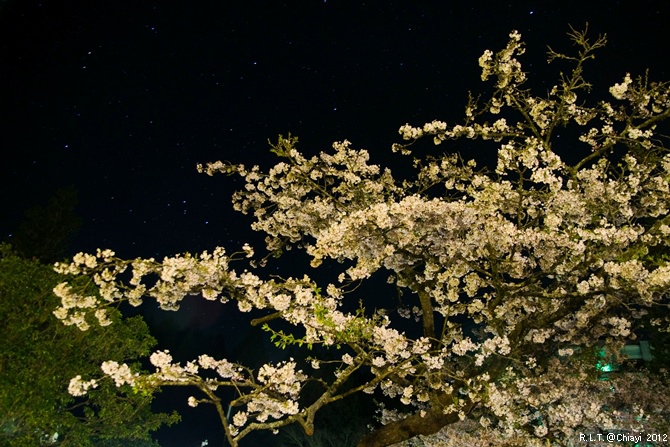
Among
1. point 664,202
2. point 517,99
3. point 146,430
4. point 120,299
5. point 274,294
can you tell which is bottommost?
point 146,430

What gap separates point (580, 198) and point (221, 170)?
24.5ft

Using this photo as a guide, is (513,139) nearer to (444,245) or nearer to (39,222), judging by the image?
(444,245)

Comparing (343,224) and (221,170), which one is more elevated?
(221,170)

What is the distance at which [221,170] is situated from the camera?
10266mm

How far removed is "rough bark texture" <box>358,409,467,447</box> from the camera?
290 inches

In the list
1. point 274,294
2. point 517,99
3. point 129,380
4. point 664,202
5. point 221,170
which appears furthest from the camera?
point 221,170

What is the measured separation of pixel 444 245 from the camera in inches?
282

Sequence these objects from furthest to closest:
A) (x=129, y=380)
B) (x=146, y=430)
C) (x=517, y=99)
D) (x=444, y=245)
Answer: (x=146, y=430) < (x=517, y=99) < (x=444, y=245) < (x=129, y=380)

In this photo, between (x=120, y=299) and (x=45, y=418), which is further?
(x=45, y=418)

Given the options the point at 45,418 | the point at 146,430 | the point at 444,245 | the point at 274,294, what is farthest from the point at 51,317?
the point at 444,245

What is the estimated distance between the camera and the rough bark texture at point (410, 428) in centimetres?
737

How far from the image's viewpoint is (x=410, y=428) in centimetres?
749

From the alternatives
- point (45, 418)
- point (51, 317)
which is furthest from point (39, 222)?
point (45, 418)

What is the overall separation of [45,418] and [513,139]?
1345cm
